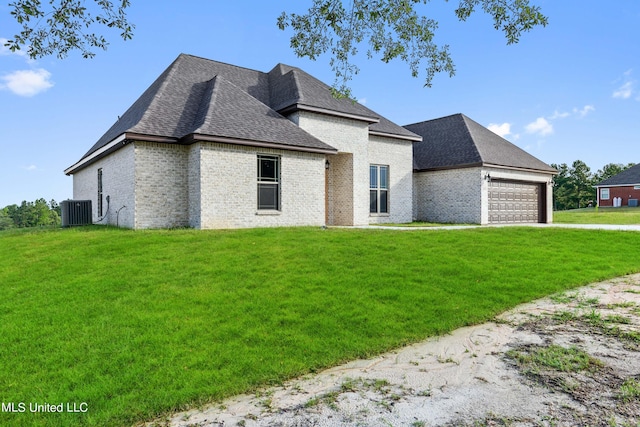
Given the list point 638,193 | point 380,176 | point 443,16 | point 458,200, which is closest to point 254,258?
point 443,16

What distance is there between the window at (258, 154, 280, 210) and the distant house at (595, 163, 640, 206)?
157ft

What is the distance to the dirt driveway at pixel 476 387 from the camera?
10.8ft

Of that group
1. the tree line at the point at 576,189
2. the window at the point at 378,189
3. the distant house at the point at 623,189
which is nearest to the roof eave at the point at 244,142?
the window at the point at 378,189

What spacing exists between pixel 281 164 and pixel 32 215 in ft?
257

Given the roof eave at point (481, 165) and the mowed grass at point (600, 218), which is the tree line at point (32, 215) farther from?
the mowed grass at point (600, 218)

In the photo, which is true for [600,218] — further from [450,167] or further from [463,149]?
[450,167]

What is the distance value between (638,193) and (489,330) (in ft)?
170

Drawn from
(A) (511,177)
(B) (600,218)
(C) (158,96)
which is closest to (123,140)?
(C) (158,96)

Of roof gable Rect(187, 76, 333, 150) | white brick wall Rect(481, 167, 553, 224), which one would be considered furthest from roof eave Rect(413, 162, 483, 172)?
roof gable Rect(187, 76, 333, 150)

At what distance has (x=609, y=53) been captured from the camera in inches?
623

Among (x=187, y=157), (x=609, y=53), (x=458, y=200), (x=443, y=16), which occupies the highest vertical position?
(x=609, y=53)

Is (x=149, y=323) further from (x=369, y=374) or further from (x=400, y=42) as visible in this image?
(x=400, y=42)

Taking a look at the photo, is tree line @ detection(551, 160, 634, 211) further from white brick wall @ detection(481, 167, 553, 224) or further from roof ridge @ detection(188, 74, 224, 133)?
roof ridge @ detection(188, 74, 224, 133)

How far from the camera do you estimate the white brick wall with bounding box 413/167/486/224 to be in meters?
20.4
